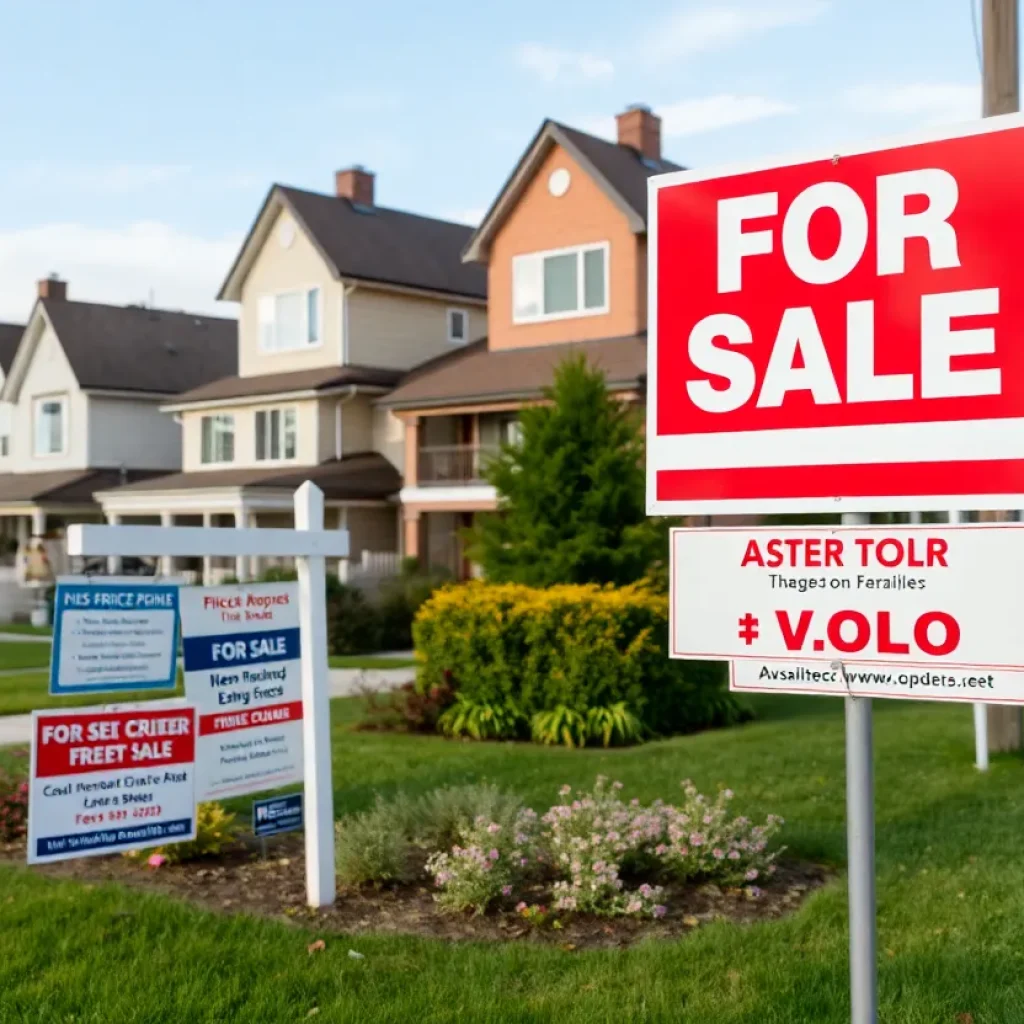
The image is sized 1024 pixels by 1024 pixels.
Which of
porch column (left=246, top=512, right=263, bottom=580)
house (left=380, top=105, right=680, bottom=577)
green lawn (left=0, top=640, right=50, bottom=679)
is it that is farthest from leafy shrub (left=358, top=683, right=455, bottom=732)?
house (left=380, top=105, right=680, bottom=577)

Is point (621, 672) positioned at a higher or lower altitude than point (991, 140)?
lower

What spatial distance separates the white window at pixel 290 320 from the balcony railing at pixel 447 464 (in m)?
4.44

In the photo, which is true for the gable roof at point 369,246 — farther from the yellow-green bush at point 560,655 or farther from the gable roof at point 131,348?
the yellow-green bush at point 560,655

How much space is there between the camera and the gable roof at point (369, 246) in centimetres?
3306

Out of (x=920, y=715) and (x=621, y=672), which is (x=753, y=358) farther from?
(x=920, y=715)

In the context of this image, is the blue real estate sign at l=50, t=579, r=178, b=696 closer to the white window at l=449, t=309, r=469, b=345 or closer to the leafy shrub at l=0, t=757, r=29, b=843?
the leafy shrub at l=0, t=757, r=29, b=843

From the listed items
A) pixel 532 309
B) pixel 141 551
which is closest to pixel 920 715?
pixel 141 551

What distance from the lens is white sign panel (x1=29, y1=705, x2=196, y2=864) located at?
6.04m

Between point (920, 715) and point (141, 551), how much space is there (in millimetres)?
10078

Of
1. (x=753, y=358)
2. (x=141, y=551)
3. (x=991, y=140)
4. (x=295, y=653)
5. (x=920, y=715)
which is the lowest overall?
(x=920, y=715)

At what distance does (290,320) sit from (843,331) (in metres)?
32.2

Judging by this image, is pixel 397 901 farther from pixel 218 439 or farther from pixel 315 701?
pixel 218 439

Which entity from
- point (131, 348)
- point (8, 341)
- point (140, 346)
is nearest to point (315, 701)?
point (131, 348)

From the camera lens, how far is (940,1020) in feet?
15.6
